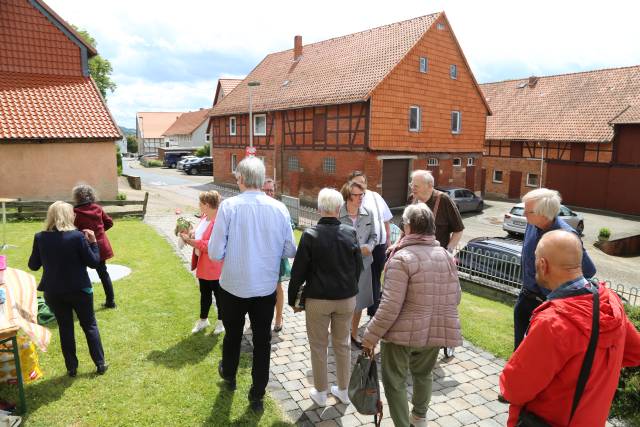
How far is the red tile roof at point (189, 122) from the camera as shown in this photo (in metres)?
68.5

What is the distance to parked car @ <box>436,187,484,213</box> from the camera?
24.3 metres

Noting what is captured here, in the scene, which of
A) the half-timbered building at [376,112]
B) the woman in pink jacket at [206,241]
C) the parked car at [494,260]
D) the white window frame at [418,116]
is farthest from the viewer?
the white window frame at [418,116]

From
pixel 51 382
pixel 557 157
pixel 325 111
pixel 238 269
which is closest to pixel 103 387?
pixel 51 382

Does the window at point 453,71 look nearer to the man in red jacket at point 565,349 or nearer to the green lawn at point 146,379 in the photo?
the green lawn at point 146,379

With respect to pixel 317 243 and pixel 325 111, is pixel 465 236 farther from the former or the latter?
pixel 317 243

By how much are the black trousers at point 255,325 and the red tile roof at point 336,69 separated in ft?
62.7

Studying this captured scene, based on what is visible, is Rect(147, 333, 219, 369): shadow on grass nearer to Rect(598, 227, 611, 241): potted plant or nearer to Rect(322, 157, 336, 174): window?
Rect(598, 227, 611, 241): potted plant

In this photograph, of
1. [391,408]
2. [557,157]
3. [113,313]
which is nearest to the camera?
[391,408]

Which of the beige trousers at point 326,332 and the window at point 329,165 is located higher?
the window at point 329,165

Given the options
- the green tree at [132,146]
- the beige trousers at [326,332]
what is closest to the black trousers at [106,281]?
the beige trousers at [326,332]

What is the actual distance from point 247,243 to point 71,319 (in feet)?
7.35

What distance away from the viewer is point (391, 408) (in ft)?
13.0

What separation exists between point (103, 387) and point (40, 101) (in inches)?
653

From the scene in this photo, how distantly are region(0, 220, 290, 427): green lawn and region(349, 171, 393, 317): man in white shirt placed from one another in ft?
6.54
